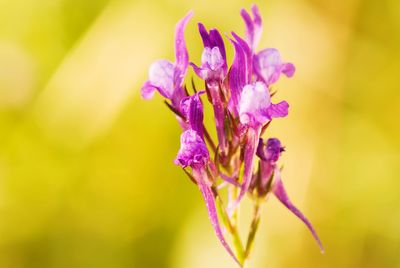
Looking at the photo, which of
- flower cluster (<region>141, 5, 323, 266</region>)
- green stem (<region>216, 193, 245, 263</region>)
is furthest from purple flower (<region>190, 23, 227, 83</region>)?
green stem (<region>216, 193, 245, 263</region>)

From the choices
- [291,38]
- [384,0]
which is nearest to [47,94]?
[291,38]

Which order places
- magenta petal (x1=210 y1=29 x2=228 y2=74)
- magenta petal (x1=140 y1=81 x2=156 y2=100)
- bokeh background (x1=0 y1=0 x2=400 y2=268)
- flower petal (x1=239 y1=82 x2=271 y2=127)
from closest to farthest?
flower petal (x1=239 y1=82 x2=271 y2=127)
magenta petal (x1=210 y1=29 x2=228 y2=74)
magenta petal (x1=140 y1=81 x2=156 y2=100)
bokeh background (x1=0 y1=0 x2=400 y2=268)

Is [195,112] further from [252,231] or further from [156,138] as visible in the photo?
[156,138]

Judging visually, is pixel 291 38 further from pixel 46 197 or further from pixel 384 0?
pixel 46 197

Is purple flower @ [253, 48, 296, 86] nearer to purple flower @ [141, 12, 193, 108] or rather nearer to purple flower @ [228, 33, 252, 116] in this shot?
purple flower @ [228, 33, 252, 116]

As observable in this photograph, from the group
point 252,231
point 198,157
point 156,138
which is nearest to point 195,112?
point 198,157

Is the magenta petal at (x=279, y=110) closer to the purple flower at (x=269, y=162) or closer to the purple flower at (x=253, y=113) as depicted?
the purple flower at (x=253, y=113)
